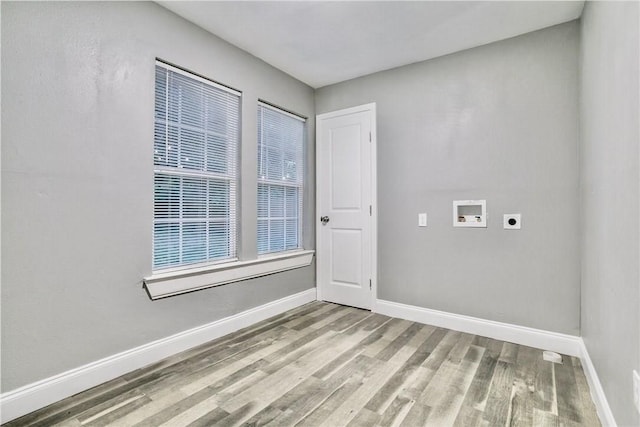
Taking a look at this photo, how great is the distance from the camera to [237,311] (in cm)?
292

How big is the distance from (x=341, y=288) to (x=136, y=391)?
2273 mm

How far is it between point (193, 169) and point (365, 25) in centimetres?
189

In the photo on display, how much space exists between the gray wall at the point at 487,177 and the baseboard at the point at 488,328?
68 mm

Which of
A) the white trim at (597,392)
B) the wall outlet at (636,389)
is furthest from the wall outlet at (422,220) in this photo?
the wall outlet at (636,389)

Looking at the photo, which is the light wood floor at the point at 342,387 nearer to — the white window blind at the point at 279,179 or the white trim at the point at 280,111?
the white window blind at the point at 279,179

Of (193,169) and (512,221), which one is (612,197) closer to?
(512,221)

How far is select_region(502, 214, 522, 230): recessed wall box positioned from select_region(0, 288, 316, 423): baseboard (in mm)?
2469

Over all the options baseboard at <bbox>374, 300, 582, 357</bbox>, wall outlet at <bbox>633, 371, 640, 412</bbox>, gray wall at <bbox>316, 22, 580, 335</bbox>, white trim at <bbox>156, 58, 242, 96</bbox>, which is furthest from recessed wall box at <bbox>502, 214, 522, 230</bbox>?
white trim at <bbox>156, 58, 242, 96</bbox>

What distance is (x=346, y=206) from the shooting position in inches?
144

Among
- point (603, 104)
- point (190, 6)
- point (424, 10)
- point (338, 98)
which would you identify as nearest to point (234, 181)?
point (190, 6)

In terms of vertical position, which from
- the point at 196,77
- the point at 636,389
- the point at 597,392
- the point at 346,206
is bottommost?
the point at 597,392

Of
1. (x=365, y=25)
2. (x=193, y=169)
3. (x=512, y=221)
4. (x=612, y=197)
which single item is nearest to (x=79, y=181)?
(x=193, y=169)

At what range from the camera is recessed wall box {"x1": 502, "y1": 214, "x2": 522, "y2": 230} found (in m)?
2.69

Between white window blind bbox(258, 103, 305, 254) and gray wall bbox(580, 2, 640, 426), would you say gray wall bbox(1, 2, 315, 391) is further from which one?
gray wall bbox(580, 2, 640, 426)
